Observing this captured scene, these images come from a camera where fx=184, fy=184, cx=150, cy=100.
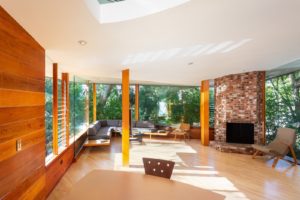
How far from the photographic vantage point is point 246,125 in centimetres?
584

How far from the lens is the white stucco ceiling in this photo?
182cm

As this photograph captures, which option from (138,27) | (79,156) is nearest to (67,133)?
(79,156)

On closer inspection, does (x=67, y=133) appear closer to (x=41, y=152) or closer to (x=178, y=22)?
(x=41, y=152)

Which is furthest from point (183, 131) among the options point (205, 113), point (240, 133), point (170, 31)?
point (170, 31)

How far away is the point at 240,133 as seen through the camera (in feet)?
19.6

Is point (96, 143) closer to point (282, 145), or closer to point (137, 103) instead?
point (137, 103)

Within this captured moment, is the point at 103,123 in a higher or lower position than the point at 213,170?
higher

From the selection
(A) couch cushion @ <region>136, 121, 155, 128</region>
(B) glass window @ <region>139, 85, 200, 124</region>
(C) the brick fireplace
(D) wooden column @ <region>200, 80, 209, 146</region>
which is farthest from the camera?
(B) glass window @ <region>139, 85, 200, 124</region>

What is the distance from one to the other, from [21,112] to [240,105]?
5.88 m

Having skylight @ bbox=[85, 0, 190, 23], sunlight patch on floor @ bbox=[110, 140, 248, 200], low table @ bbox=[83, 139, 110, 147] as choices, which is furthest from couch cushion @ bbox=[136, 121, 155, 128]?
skylight @ bbox=[85, 0, 190, 23]

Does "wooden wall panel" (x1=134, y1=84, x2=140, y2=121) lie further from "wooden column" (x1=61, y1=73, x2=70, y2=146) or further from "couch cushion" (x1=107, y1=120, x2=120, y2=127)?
"wooden column" (x1=61, y1=73, x2=70, y2=146)

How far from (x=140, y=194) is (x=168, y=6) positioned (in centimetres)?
177

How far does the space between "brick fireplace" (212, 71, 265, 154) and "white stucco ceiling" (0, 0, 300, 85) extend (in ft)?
6.23

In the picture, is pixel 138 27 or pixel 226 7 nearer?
pixel 226 7
